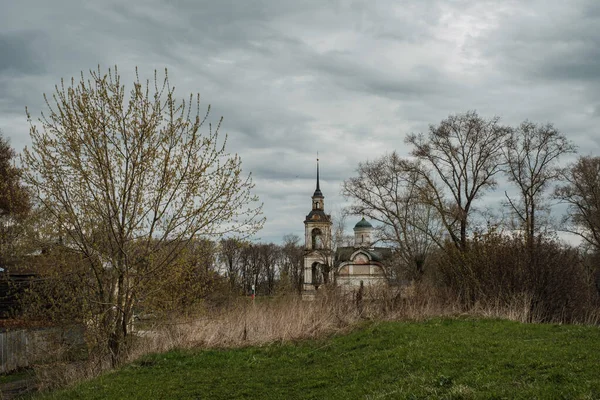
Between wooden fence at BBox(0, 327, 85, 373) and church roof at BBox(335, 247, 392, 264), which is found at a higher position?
church roof at BBox(335, 247, 392, 264)

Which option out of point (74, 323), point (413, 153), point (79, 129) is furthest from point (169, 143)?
point (413, 153)

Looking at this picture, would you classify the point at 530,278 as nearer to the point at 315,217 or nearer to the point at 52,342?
the point at 52,342

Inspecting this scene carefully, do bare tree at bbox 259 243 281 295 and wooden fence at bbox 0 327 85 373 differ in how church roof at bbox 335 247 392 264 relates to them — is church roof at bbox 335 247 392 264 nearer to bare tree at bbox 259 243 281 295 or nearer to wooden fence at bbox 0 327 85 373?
bare tree at bbox 259 243 281 295

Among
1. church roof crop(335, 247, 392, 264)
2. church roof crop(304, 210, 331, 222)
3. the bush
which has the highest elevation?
church roof crop(304, 210, 331, 222)

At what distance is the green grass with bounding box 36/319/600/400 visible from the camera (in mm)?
7008

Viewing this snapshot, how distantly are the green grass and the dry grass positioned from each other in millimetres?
963

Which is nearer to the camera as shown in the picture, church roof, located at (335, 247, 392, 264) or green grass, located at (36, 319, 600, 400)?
green grass, located at (36, 319, 600, 400)

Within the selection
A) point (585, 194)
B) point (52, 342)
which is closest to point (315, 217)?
point (585, 194)

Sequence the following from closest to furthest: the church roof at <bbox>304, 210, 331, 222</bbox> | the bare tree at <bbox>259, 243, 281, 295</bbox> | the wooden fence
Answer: the wooden fence, the church roof at <bbox>304, 210, 331, 222</bbox>, the bare tree at <bbox>259, 243, 281, 295</bbox>

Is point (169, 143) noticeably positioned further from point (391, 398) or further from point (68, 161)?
point (391, 398)

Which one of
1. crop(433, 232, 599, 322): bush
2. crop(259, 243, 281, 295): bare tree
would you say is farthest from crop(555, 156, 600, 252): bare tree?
crop(259, 243, 281, 295): bare tree

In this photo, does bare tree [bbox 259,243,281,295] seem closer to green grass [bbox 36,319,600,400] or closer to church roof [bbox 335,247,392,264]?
church roof [bbox 335,247,392,264]

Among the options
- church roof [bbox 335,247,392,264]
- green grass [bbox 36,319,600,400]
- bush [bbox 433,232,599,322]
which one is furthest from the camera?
church roof [bbox 335,247,392,264]

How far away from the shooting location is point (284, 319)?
15.3m
